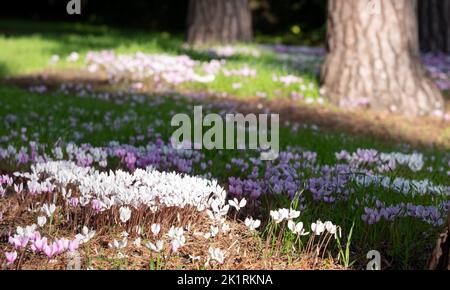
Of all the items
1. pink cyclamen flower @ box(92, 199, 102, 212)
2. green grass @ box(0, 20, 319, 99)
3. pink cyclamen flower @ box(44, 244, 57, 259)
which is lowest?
green grass @ box(0, 20, 319, 99)

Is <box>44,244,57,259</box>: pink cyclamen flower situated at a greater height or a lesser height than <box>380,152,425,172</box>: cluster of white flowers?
greater

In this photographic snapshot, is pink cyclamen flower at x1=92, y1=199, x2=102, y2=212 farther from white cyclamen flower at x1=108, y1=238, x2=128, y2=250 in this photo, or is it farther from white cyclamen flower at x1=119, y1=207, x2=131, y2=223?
white cyclamen flower at x1=108, y1=238, x2=128, y2=250

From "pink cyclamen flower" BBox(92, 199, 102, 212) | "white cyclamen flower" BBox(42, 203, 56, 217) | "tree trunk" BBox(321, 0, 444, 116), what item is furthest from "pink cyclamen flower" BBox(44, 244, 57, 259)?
"tree trunk" BBox(321, 0, 444, 116)

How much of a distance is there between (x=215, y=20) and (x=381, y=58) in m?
7.57

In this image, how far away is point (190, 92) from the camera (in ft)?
36.1

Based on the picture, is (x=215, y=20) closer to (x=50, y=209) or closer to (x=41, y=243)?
(x=50, y=209)

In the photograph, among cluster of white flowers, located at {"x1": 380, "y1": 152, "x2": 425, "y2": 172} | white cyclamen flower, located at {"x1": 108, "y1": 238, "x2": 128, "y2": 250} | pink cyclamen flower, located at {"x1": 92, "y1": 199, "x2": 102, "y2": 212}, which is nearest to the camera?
white cyclamen flower, located at {"x1": 108, "y1": 238, "x2": 128, "y2": 250}

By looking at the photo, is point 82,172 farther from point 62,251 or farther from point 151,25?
point 151,25

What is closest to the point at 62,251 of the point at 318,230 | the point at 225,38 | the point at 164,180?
the point at 164,180

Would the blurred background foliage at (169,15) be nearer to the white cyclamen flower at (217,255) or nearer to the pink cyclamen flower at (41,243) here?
the white cyclamen flower at (217,255)

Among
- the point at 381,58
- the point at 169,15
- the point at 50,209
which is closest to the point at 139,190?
the point at 50,209

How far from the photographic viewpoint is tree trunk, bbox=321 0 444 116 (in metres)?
9.76

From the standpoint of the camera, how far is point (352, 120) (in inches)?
367

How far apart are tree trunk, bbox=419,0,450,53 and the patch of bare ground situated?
5.24 m
